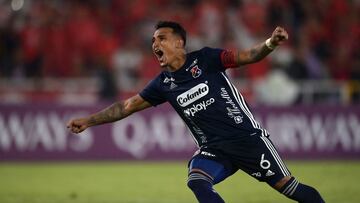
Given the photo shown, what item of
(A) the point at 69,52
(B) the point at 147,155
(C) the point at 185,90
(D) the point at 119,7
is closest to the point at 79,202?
(C) the point at 185,90

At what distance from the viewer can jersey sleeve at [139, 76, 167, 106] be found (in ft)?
28.1

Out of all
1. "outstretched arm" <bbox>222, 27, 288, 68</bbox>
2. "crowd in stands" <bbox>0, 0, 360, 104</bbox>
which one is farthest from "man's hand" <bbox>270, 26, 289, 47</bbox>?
"crowd in stands" <bbox>0, 0, 360, 104</bbox>

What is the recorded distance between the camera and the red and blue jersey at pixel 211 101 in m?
8.12

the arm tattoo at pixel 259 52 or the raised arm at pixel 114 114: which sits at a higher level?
the arm tattoo at pixel 259 52

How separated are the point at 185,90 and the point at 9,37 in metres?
11.4

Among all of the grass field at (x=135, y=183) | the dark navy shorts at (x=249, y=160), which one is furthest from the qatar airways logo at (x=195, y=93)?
the grass field at (x=135, y=183)

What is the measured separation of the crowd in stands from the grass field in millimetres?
2526

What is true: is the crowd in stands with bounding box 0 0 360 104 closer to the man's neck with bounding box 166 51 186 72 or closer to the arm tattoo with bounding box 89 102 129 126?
the arm tattoo with bounding box 89 102 129 126

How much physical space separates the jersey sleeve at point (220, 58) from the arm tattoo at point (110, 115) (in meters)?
1.23

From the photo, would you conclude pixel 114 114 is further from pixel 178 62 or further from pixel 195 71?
pixel 195 71

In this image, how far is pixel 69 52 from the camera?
61.1 ft

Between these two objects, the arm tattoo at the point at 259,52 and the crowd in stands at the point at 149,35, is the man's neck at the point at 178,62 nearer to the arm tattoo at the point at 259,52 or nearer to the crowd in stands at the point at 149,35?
the arm tattoo at the point at 259,52

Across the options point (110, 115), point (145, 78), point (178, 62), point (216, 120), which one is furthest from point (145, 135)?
point (216, 120)

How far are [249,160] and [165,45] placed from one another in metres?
1.50
